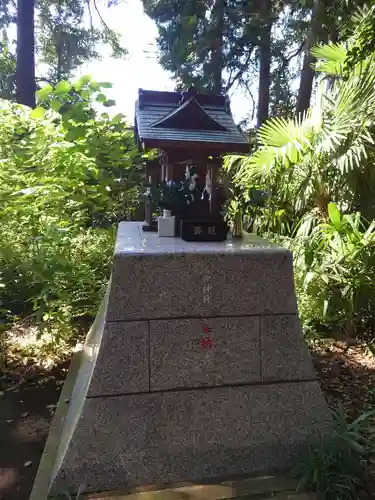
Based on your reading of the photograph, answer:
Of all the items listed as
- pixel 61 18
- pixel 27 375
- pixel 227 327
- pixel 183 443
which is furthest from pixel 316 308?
pixel 61 18

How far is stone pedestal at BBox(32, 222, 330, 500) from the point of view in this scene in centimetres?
196

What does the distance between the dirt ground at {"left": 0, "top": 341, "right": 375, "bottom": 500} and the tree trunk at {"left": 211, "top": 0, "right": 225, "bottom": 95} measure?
6.77 meters

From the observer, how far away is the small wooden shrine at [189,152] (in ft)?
8.48

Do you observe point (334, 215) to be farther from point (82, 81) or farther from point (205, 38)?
point (205, 38)

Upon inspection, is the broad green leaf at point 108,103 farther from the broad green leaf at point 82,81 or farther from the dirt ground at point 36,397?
the dirt ground at point 36,397

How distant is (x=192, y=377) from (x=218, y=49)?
8.22 metres

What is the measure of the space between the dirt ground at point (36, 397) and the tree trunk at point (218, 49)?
6.77m

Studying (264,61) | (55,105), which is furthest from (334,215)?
(264,61)

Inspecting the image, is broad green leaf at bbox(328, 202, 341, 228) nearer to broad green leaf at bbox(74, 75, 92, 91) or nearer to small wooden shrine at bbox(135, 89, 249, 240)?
small wooden shrine at bbox(135, 89, 249, 240)

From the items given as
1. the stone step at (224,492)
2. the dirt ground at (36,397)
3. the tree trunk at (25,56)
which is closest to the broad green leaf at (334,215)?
the dirt ground at (36,397)

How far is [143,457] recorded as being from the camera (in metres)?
1.98

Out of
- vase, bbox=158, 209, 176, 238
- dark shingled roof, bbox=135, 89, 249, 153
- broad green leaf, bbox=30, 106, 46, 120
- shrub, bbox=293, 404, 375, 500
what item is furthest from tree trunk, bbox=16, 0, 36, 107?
shrub, bbox=293, 404, 375, 500

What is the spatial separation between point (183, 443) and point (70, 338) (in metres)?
1.96

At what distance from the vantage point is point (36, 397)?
111 inches
